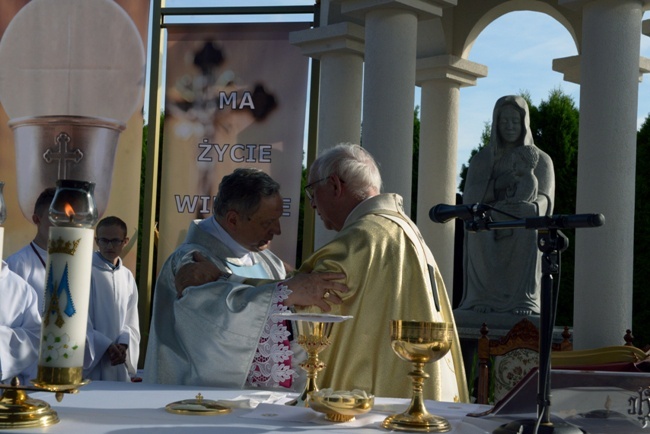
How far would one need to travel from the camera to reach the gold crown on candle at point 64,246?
2.28 meters

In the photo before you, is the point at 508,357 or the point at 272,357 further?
the point at 508,357

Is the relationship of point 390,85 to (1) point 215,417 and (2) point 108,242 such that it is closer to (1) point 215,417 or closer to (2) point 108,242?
(2) point 108,242

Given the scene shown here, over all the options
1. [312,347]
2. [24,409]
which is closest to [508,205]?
[312,347]

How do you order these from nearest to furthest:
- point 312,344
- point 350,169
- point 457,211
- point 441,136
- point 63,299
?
point 63,299 < point 457,211 < point 312,344 < point 350,169 < point 441,136

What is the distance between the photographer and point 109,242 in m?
7.24

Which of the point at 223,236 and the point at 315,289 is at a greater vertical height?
the point at 223,236

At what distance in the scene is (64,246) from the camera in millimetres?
2275

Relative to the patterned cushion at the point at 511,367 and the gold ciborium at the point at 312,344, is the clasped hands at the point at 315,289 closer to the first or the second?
the gold ciborium at the point at 312,344

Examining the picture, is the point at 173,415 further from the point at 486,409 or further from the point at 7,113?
the point at 7,113

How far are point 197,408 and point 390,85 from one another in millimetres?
6023

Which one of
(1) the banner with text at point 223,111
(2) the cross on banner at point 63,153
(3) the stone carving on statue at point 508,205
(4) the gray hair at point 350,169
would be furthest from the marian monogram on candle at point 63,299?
(2) the cross on banner at point 63,153

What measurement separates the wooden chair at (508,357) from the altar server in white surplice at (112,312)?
96.3 inches

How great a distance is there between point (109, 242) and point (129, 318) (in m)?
0.62

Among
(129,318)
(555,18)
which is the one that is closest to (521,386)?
(129,318)
